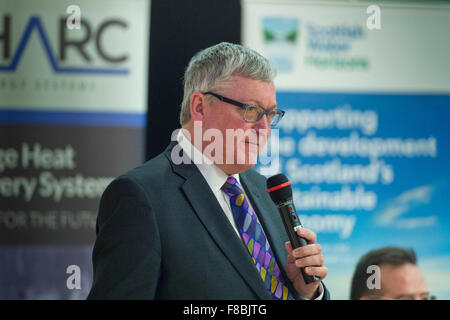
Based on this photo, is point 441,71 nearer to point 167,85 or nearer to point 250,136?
point 167,85

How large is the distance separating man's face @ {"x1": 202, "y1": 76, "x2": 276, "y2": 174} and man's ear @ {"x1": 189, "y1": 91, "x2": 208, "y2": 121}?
0.07 metres

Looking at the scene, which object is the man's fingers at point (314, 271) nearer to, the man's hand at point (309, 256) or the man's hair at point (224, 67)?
the man's hand at point (309, 256)

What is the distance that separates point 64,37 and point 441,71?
3.21m

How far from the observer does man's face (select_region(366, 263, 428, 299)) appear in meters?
3.71

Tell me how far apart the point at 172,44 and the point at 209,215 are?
102 inches

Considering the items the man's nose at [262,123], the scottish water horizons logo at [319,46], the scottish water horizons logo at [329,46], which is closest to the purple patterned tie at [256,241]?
the man's nose at [262,123]

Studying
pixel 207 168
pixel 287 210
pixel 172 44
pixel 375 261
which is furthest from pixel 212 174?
pixel 375 261

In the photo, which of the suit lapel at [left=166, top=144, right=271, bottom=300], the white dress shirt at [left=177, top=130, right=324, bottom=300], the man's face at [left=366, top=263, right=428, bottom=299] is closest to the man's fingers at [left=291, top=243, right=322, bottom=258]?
the suit lapel at [left=166, top=144, right=271, bottom=300]

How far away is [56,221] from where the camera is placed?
4195 millimetres

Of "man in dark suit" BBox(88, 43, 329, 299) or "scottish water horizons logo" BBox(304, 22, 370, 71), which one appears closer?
"man in dark suit" BBox(88, 43, 329, 299)

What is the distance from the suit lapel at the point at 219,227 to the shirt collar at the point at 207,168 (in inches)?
2.2

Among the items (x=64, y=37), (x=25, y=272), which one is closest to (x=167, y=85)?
(x=64, y=37)

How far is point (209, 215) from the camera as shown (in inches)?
73.2

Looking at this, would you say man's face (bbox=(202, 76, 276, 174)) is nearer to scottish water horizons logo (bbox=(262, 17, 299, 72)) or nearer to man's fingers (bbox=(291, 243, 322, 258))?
man's fingers (bbox=(291, 243, 322, 258))
